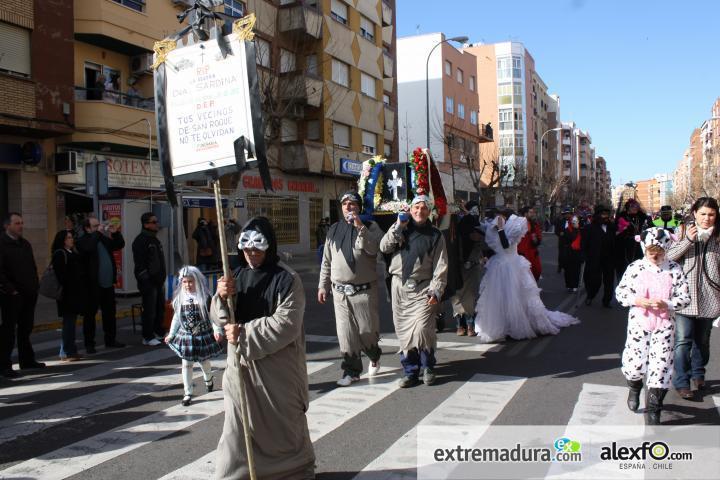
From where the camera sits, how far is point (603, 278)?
11.6 meters

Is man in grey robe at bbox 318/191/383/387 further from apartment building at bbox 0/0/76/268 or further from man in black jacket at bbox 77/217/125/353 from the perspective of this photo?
apartment building at bbox 0/0/76/268

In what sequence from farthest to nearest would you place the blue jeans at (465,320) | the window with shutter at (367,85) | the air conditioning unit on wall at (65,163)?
the window with shutter at (367,85) → the air conditioning unit on wall at (65,163) → the blue jeans at (465,320)

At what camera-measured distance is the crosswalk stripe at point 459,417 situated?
13.3 feet

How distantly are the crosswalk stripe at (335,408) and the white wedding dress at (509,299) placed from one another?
2024 millimetres

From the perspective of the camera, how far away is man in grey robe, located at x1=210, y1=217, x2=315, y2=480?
3557mm

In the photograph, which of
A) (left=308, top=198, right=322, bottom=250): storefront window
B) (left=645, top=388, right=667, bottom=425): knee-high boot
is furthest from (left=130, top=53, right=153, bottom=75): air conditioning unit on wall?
(left=645, top=388, right=667, bottom=425): knee-high boot

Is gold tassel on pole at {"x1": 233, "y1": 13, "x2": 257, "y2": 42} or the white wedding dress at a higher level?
gold tassel on pole at {"x1": 233, "y1": 13, "x2": 257, "y2": 42}

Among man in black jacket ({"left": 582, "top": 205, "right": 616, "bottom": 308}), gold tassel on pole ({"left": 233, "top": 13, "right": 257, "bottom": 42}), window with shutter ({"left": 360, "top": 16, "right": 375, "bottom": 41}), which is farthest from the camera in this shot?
window with shutter ({"left": 360, "top": 16, "right": 375, "bottom": 41})

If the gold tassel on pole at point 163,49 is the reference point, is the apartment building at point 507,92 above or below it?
above

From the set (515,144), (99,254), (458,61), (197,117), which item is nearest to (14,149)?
(99,254)

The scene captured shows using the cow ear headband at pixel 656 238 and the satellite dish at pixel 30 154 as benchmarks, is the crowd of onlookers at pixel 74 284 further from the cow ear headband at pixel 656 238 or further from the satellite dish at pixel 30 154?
the satellite dish at pixel 30 154

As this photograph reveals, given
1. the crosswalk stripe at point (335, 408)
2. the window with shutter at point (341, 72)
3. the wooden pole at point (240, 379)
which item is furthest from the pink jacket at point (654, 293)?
the window with shutter at point (341, 72)

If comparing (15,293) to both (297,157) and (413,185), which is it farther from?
(297,157)

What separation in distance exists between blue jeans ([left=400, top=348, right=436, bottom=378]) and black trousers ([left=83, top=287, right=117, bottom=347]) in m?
4.65
